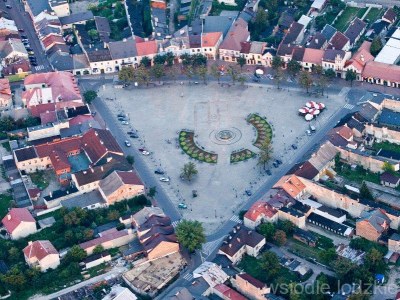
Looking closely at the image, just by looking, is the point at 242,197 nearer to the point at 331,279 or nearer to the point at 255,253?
the point at 255,253

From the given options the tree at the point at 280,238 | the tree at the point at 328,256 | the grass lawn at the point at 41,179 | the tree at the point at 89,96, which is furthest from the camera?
the tree at the point at 89,96

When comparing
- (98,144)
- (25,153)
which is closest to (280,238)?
(98,144)

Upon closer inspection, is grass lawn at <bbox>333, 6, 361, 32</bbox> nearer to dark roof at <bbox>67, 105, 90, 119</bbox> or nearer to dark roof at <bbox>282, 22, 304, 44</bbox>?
dark roof at <bbox>282, 22, 304, 44</bbox>

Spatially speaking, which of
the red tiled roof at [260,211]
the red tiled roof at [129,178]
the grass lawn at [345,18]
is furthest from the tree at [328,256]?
the grass lawn at [345,18]

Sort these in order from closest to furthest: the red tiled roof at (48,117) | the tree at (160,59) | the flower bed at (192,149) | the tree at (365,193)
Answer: the tree at (365,193) < the flower bed at (192,149) < the red tiled roof at (48,117) < the tree at (160,59)

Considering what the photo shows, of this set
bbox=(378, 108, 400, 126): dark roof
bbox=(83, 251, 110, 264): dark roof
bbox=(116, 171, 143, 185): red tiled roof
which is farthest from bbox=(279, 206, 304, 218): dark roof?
bbox=(378, 108, 400, 126): dark roof

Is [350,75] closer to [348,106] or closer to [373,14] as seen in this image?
[348,106]

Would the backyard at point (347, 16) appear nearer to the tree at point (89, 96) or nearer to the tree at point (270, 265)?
the tree at point (89, 96)
